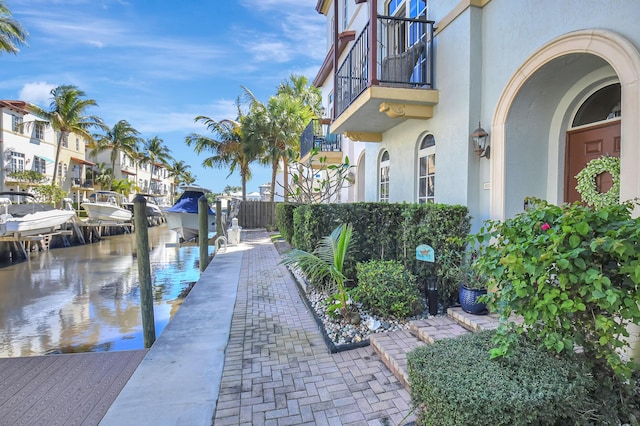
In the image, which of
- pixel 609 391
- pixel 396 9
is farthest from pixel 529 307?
pixel 396 9

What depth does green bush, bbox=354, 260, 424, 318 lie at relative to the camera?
446 centimetres

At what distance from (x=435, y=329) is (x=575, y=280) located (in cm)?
225

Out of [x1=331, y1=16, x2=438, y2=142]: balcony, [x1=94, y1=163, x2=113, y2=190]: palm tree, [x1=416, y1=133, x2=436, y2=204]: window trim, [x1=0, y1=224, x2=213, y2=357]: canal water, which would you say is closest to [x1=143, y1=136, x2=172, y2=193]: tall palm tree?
[x1=94, y1=163, x2=113, y2=190]: palm tree

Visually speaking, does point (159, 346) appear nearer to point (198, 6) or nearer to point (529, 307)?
point (529, 307)

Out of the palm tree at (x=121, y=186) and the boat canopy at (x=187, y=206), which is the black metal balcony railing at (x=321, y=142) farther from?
the palm tree at (x=121, y=186)

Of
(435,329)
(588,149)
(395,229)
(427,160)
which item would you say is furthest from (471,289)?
(427,160)

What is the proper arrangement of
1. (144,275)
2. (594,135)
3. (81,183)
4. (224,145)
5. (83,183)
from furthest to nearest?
1. (83,183)
2. (81,183)
3. (224,145)
4. (144,275)
5. (594,135)

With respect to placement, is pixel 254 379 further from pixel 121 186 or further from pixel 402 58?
pixel 121 186

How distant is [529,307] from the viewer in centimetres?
224

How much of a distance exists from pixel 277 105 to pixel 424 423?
722 inches

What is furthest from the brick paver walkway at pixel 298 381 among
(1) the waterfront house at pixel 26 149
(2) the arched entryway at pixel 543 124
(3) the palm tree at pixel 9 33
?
(1) the waterfront house at pixel 26 149

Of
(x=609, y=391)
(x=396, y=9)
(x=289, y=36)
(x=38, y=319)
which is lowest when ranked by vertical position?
(x=38, y=319)

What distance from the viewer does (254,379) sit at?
3.37m

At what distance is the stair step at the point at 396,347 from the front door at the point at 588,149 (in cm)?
305
